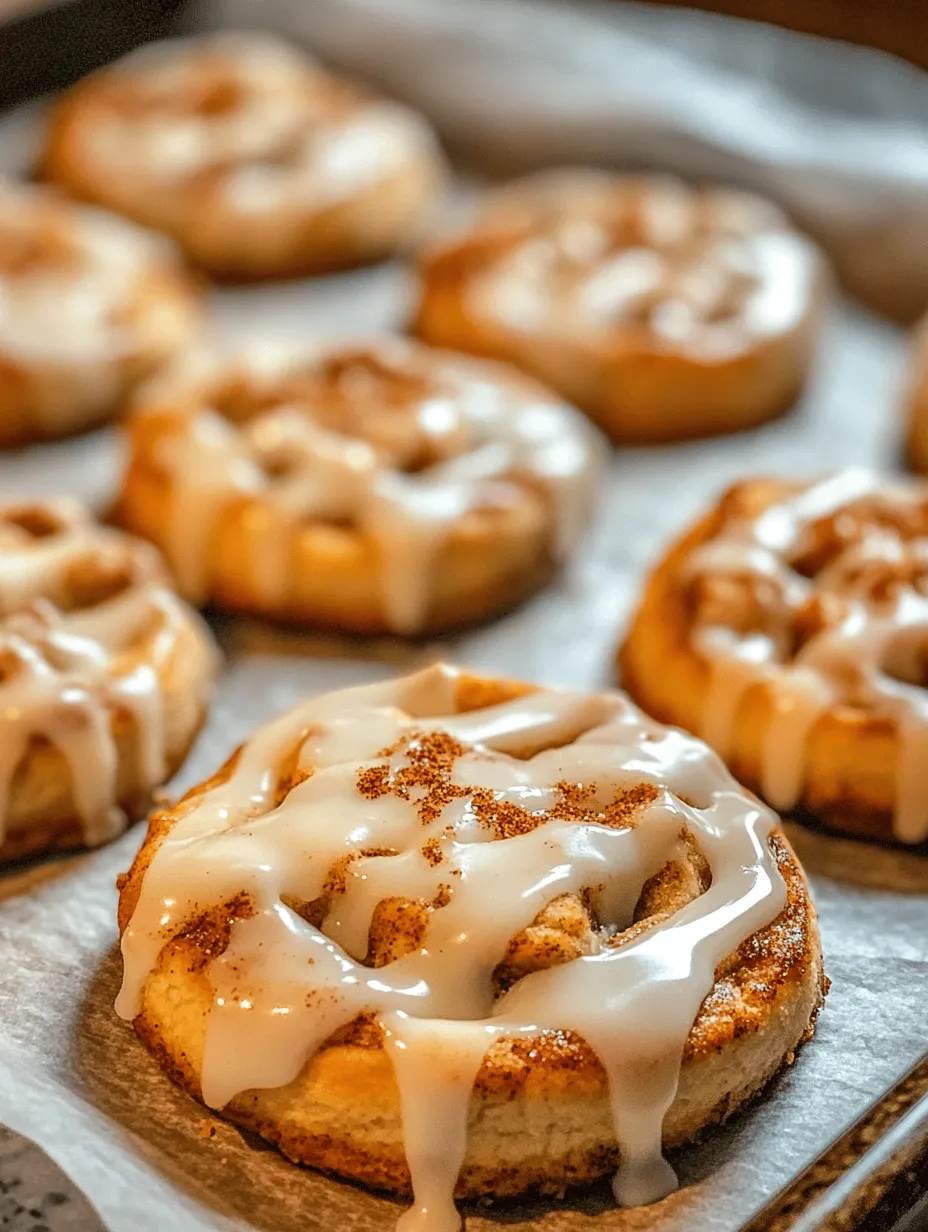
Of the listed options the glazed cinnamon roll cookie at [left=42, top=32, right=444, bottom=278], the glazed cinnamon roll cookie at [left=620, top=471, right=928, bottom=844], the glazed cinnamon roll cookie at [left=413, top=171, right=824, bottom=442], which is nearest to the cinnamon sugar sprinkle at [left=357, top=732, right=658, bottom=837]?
the glazed cinnamon roll cookie at [left=620, top=471, right=928, bottom=844]

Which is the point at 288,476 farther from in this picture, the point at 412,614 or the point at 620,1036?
the point at 620,1036

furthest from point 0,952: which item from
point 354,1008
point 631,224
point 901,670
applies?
point 631,224

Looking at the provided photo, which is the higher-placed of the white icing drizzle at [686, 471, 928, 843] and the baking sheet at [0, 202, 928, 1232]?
the white icing drizzle at [686, 471, 928, 843]

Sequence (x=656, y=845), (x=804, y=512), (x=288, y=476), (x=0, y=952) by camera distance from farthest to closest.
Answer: (x=288, y=476), (x=804, y=512), (x=0, y=952), (x=656, y=845)

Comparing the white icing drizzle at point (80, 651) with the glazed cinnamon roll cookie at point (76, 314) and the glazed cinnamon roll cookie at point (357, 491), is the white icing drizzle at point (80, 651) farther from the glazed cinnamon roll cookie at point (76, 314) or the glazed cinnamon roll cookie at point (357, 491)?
the glazed cinnamon roll cookie at point (76, 314)

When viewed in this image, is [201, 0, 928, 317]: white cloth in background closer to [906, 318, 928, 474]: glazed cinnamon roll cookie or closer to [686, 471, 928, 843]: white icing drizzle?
[906, 318, 928, 474]: glazed cinnamon roll cookie

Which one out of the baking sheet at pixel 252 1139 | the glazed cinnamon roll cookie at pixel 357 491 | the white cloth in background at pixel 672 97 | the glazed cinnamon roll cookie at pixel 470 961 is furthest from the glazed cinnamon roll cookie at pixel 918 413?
the glazed cinnamon roll cookie at pixel 470 961
